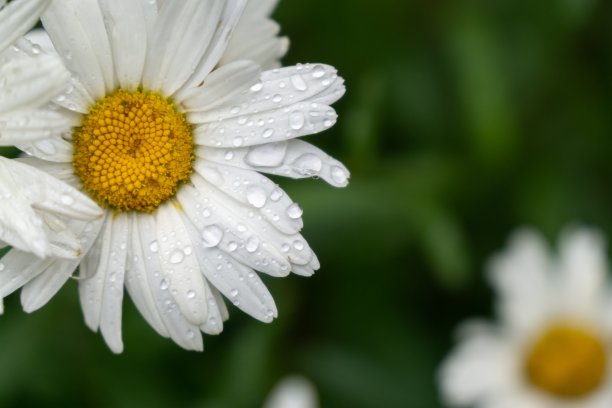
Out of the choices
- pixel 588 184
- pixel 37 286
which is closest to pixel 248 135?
pixel 37 286

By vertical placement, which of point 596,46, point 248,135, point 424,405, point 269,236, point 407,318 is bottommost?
point 424,405

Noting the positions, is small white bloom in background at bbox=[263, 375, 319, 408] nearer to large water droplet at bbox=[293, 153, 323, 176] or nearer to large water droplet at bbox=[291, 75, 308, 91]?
large water droplet at bbox=[293, 153, 323, 176]

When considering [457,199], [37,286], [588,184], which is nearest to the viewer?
[37,286]

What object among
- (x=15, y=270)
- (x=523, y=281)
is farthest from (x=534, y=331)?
(x=15, y=270)

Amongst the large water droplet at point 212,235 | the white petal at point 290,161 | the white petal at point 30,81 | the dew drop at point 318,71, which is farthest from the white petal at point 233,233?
the white petal at point 30,81

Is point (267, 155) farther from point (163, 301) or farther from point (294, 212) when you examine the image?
point (163, 301)

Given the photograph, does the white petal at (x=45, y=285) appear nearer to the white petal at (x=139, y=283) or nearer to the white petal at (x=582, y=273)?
the white petal at (x=139, y=283)

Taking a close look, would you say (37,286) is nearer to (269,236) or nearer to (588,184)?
(269,236)
